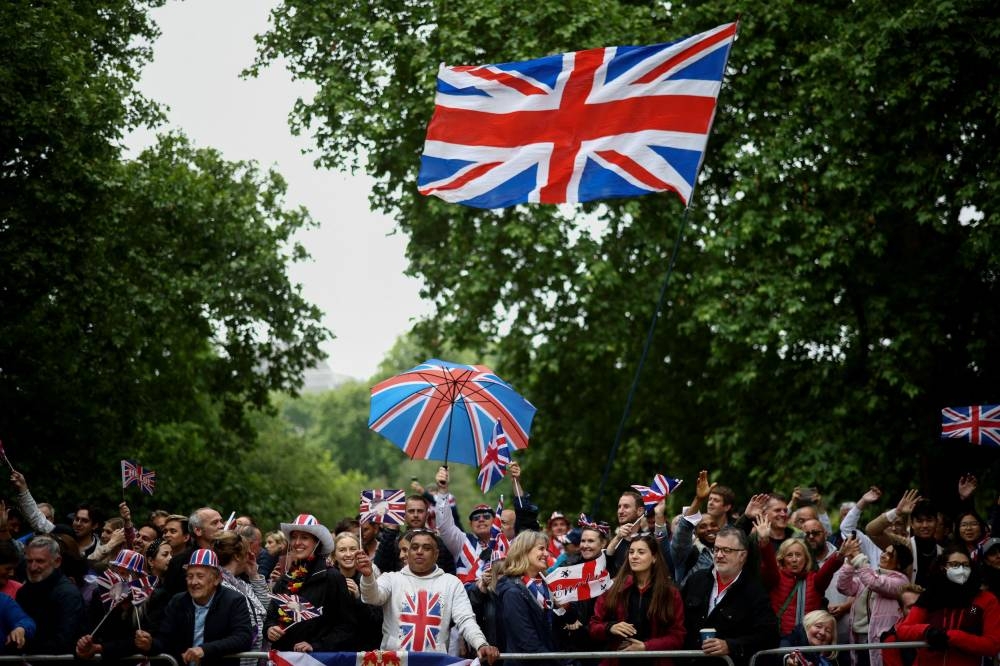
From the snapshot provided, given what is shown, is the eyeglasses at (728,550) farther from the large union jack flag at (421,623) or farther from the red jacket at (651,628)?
the large union jack flag at (421,623)

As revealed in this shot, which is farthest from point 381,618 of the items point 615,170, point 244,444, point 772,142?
point 244,444

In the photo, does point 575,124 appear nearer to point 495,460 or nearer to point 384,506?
point 495,460

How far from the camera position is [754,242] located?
2112 cm

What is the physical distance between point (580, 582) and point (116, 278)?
14759mm

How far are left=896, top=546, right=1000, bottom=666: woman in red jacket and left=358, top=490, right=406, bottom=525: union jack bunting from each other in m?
3.89

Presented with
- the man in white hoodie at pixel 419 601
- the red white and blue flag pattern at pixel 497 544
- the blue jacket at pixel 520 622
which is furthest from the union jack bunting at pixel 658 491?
the man in white hoodie at pixel 419 601

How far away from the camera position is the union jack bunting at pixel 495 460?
471 inches

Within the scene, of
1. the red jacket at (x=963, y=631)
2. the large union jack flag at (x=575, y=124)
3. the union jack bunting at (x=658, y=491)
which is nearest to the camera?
the red jacket at (x=963, y=631)

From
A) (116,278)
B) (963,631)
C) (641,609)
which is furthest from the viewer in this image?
(116,278)

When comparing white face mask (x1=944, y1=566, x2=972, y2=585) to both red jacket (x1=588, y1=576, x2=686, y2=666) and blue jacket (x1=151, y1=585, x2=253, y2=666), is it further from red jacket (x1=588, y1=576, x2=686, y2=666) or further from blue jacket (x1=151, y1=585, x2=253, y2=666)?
blue jacket (x1=151, y1=585, x2=253, y2=666)

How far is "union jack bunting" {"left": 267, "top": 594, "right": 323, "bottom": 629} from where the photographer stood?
9.02 m

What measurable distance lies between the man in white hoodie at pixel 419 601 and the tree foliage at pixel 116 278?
41.6 feet

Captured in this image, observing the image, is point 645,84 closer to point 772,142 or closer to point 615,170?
point 615,170

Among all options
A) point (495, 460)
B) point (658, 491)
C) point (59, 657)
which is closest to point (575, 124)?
point (495, 460)
